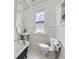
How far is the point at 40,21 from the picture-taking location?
139 centimetres

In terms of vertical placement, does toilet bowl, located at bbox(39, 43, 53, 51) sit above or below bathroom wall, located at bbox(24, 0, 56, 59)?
below

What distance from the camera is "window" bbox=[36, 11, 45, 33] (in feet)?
4.45

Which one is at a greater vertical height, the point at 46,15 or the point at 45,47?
the point at 46,15

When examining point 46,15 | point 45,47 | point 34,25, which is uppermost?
point 46,15

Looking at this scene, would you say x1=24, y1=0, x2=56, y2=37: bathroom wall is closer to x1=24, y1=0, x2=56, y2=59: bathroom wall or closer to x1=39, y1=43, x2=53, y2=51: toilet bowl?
x1=24, y1=0, x2=56, y2=59: bathroom wall

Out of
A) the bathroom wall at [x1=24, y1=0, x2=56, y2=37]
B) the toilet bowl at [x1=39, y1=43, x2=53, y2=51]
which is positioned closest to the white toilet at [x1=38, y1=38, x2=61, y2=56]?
the toilet bowl at [x1=39, y1=43, x2=53, y2=51]

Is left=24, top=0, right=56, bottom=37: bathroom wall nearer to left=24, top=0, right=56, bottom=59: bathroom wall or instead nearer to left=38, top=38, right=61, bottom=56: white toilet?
left=24, top=0, right=56, bottom=59: bathroom wall

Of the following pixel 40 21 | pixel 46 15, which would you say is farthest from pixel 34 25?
pixel 46 15

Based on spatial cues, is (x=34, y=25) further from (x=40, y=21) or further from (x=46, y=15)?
(x=46, y=15)

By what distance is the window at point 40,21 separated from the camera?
1.36m

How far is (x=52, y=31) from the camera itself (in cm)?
130
